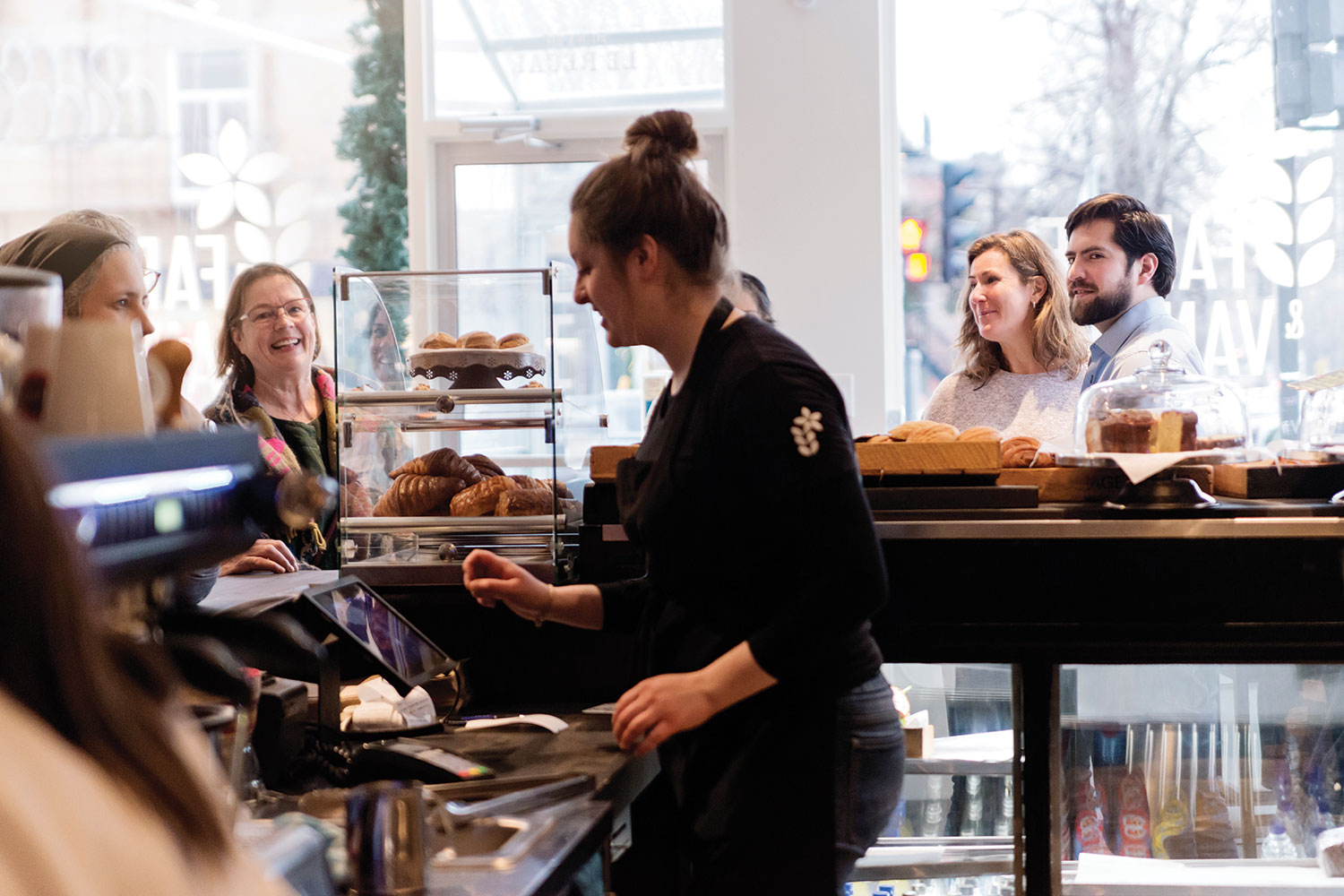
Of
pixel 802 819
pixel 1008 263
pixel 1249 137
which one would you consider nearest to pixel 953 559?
pixel 802 819

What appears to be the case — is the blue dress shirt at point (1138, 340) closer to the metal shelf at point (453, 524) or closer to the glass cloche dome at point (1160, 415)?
the glass cloche dome at point (1160, 415)

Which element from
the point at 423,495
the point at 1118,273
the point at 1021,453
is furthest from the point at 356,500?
the point at 1118,273

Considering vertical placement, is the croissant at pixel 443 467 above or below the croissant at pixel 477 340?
below

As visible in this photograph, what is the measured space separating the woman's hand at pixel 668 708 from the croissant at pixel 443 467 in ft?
2.54

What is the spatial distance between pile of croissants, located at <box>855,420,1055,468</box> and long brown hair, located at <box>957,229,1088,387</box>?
124 cm

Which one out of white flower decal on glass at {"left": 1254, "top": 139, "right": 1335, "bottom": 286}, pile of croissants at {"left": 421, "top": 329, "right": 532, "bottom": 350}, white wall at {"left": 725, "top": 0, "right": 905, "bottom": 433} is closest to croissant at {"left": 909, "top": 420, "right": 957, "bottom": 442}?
pile of croissants at {"left": 421, "top": 329, "right": 532, "bottom": 350}

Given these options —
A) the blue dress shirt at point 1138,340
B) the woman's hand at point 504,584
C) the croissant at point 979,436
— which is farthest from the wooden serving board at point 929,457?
the blue dress shirt at point 1138,340

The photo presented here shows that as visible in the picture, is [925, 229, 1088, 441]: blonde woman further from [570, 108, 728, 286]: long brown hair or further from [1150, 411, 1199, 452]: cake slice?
[570, 108, 728, 286]: long brown hair

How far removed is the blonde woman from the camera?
3.37 meters

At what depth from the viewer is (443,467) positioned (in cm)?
→ 212

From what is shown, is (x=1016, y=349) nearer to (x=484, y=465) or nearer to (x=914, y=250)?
(x=914, y=250)

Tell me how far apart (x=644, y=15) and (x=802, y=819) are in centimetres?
405

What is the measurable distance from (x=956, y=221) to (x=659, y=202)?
352 cm

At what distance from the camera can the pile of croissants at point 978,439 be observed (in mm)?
2088
